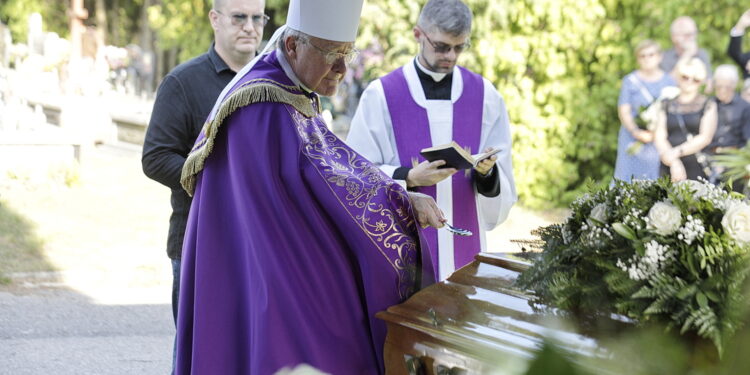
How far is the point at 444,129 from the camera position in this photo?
4094mm

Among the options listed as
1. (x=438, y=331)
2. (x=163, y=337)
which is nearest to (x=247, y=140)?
(x=438, y=331)

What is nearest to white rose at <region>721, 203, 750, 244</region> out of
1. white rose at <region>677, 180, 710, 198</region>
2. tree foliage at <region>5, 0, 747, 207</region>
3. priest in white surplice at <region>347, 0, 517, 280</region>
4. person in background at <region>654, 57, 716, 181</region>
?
white rose at <region>677, 180, 710, 198</region>

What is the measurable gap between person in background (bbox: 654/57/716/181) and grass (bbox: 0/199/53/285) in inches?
202

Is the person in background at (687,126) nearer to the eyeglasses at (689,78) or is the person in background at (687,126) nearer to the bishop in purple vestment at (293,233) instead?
the eyeglasses at (689,78)

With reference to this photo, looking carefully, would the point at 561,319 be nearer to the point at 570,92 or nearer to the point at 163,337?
the point at 163,337

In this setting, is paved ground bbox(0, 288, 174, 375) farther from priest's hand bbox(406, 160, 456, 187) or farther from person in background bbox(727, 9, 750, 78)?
person in background bbox(727, 9, 750, 78)

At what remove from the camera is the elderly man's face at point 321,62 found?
8.86 ft

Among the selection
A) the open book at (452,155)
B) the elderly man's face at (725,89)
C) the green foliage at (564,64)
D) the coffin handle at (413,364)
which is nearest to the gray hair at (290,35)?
the open book at (452,155)

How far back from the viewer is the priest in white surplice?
3.91 m

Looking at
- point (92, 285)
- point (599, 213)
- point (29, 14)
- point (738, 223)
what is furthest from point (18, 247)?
point (29, 14)

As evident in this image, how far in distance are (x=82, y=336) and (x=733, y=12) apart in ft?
23.2

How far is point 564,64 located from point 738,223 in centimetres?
779

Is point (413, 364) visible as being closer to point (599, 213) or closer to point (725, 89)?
point (599, 213)

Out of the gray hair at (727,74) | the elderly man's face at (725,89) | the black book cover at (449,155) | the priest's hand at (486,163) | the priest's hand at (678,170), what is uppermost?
the gray hair at (727,74)
